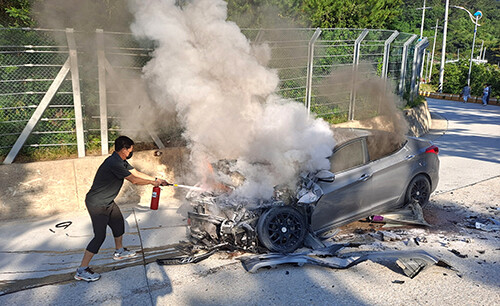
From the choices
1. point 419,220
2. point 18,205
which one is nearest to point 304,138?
point 419,220

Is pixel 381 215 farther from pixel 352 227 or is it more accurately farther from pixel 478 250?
pixel 478 250

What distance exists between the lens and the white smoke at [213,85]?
Answer: 5.79 metres

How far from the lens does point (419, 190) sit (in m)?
6.32

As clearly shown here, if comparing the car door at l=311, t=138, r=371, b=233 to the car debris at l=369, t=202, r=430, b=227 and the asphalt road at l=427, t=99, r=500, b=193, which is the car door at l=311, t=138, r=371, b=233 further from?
the asphalt road at l=427, t=99, r=500, b=193

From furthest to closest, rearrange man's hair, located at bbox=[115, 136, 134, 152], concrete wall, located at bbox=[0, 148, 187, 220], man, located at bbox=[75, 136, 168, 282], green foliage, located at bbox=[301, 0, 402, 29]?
green foliage, located at bbox=[301, 0, 402, 29], concrete wall, located at bbox=[0, 148, 187, 220], man's hair, located at bbox=[115, 136, 134, 152], man, located at bbox=[75, 136, 168, 282]

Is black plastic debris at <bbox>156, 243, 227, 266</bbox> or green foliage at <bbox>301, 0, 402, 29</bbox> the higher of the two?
green foliage at <bbox>301, 0, 402, 29</bbox>

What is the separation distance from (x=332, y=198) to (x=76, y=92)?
4.71 metres

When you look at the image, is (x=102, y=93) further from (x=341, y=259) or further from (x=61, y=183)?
(x=341, y=259)

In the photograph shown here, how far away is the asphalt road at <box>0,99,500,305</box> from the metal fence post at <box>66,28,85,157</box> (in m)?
1.39

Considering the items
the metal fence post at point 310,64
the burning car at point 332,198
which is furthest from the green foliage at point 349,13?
the burning car at point 332,198

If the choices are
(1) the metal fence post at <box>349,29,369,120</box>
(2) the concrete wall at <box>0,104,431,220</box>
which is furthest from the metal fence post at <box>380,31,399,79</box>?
(2) the concrete wall at <box>0,104,431,220</box>

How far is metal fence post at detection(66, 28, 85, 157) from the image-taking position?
6746 millimetres

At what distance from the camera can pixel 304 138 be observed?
18.1 feet

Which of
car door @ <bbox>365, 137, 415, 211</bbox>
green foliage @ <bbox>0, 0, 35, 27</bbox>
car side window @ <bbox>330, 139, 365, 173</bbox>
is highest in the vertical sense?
green foliage @ <bbox>0, 0, 35, 27</bbox>
